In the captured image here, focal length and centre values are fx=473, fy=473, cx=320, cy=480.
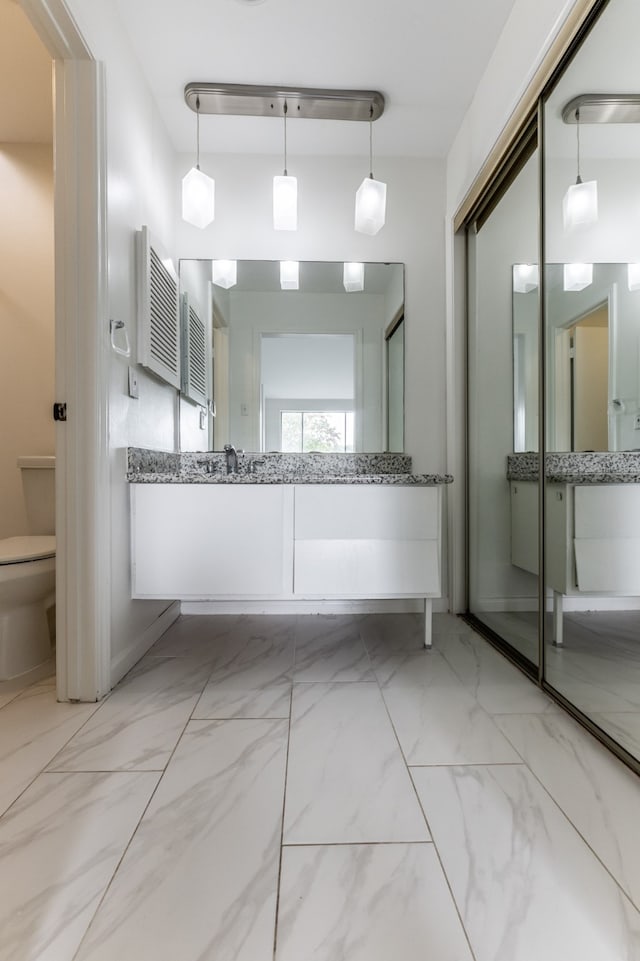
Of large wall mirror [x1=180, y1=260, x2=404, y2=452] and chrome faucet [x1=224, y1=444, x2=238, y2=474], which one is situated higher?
large wall mirror [x1=180, y1=260, x2=404, y2=452]

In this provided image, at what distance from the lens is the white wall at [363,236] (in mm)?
2387

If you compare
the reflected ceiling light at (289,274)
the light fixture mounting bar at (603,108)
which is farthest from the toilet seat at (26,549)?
the light fixture mounting bar at (603,108)

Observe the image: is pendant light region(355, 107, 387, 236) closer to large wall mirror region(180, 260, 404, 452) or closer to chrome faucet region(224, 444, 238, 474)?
large wall mirror region(180, 260, 404, 452)

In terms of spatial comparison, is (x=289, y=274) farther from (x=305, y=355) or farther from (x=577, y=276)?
(x=577, y=276)

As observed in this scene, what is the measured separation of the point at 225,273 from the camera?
7.91ft

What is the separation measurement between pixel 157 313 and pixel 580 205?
154cm

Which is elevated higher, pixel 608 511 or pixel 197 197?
pixel 197 197

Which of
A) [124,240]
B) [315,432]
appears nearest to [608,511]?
[315,432]

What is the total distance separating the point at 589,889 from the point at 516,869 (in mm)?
114

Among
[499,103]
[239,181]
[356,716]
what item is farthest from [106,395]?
[499,103]

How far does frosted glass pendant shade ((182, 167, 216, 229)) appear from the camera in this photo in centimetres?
210

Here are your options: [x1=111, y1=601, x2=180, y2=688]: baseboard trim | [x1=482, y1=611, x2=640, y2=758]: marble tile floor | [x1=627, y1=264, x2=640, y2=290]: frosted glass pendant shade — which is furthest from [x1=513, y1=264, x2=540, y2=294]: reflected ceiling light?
[x1=111, y1=601, x2=180, y2=688]: baseboard trim

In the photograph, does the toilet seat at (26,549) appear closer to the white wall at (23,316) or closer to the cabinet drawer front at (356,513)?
the white wall at (23,316)

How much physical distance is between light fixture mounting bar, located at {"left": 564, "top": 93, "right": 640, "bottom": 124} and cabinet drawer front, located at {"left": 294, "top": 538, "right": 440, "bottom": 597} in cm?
134
